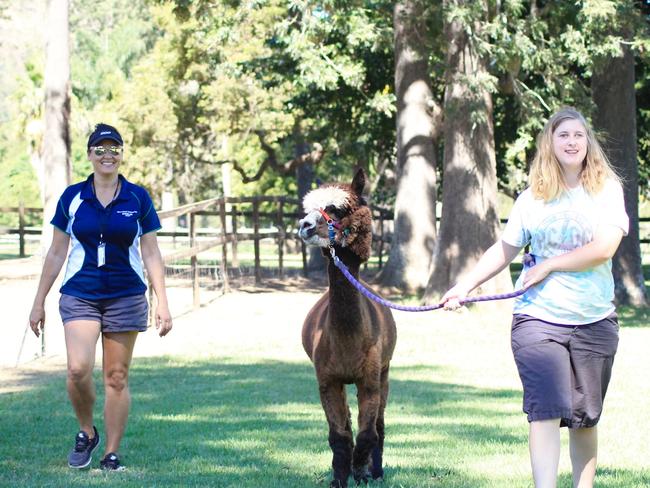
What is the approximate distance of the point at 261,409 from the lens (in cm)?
986

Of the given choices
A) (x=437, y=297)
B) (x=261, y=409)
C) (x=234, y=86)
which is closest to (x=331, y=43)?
(x=437, y=297)

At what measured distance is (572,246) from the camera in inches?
203

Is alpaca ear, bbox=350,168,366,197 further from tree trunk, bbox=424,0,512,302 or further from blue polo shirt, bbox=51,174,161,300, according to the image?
tree trunk, bbox=424,0,512,302

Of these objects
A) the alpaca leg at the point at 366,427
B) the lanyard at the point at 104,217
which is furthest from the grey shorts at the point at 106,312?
the alpaca leg at the point at 366,427

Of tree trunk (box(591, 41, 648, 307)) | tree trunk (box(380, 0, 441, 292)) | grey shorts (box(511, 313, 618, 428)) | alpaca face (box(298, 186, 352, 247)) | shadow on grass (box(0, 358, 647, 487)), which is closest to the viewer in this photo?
grey shorts (box(511, 313, 618, 428))

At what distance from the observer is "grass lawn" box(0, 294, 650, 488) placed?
6.87 metres

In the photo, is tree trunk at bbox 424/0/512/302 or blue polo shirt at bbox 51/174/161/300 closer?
blue polo shirt at bbox 51/174/161/300

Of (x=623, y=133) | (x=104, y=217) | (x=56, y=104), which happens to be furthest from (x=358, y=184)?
(x=56, y=104)

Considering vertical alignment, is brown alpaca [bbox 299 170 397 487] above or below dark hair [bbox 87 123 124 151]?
below

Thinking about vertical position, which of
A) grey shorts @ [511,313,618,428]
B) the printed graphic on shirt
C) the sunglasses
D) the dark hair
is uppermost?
the dark hair

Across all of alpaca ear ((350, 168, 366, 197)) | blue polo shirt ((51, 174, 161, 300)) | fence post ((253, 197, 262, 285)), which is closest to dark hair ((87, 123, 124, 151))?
blue polo shirt ((51, 174, 161, 300))

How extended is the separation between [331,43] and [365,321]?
19.7 metres

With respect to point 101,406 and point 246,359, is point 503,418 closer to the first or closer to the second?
point 101,406

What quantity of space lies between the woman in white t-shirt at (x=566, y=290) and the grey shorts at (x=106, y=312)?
2741mm
